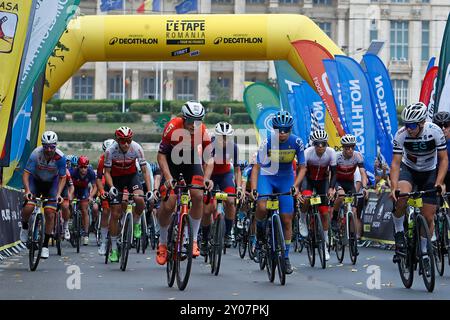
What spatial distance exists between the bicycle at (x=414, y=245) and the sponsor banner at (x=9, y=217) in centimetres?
855

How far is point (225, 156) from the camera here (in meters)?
17.6

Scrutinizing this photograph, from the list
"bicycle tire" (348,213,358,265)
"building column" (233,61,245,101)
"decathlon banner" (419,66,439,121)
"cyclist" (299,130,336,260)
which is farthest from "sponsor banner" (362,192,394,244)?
"building column" (233,61,245,101)

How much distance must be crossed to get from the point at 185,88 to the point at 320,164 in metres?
96.4

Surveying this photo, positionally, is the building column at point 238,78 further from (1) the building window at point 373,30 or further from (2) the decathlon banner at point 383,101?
(2) the decathlon banner at point 383,101

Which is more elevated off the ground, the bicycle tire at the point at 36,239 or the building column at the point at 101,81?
the building column at the point at 101,81

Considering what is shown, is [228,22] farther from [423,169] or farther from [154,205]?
[423,169]

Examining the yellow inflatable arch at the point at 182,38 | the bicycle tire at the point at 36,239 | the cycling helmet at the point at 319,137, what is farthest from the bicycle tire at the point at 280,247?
the yellow inflatable arch at the point at 182,38

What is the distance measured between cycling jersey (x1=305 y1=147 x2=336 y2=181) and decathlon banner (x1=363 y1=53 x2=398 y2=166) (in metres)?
7.80

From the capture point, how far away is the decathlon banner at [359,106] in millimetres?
25531

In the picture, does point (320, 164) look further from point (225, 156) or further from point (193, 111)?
point (193, 111)

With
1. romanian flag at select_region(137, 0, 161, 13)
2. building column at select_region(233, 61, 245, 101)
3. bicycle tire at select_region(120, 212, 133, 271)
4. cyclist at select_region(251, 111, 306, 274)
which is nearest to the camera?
A: cyclist at select_region(251, 111, 306, 274)

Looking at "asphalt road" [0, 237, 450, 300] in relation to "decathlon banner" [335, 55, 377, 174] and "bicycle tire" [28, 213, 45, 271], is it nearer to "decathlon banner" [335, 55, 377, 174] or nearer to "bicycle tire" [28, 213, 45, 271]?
"bicycle tire" [28, 213, 45, 271]

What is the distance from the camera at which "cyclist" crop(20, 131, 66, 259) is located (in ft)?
54.4

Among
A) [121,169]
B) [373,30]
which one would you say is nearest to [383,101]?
[121,169]
